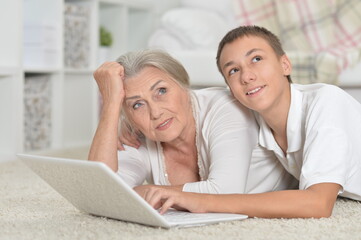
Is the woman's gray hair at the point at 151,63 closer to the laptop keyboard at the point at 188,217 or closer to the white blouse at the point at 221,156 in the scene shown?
the white blouse at the point at 221,156

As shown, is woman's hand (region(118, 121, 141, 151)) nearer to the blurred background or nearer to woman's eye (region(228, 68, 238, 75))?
woman's eye (region(228, 68, 238, 75))

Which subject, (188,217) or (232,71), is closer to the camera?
(188,217)

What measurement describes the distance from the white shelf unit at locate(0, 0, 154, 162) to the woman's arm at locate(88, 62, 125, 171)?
4.50ft

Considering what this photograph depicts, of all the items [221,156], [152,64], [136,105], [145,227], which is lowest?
[145,227]

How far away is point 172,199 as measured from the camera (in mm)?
1370

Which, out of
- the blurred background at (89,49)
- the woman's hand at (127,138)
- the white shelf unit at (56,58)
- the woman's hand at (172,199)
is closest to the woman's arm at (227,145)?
the woman's hand at (172,199)

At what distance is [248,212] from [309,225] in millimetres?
140

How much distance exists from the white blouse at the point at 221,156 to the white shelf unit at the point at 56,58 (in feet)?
4.37

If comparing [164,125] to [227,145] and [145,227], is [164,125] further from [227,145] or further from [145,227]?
[145,227]

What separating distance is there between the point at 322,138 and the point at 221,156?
25 cm

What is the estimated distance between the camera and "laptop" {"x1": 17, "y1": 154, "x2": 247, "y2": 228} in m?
1.23

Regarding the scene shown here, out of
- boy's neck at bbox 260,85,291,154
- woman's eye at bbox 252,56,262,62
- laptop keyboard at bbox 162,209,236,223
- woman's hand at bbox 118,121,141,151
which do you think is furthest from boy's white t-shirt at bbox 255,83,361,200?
woman's hand at bbox 118,121,141,151

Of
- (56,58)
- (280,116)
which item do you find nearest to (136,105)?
(280,116)

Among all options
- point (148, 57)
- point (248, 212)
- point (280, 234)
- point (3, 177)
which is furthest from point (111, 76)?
point (3, 177)
